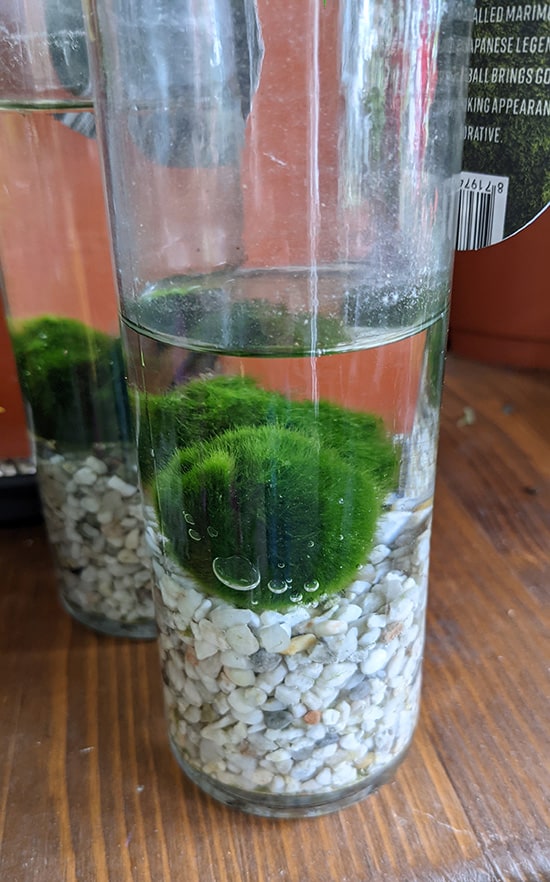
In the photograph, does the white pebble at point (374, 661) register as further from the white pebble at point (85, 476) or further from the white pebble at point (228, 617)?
the white pebble at point (85, 476)

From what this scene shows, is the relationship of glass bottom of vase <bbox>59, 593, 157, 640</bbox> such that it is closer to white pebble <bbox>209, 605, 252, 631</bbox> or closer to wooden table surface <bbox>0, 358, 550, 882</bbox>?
wooden table surface <bbox>0, 358, 550, 882</bbox>

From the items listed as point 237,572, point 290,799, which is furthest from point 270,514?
point 290,799

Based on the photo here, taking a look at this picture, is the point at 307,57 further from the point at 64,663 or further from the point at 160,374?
the point at 64,663

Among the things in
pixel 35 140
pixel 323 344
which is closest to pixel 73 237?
pixel 35 140

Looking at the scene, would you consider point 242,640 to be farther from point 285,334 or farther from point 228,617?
point 285,334

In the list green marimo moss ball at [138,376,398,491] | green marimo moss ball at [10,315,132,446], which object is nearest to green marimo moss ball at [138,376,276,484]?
green marimo moss ball at [138,376,398,491]
